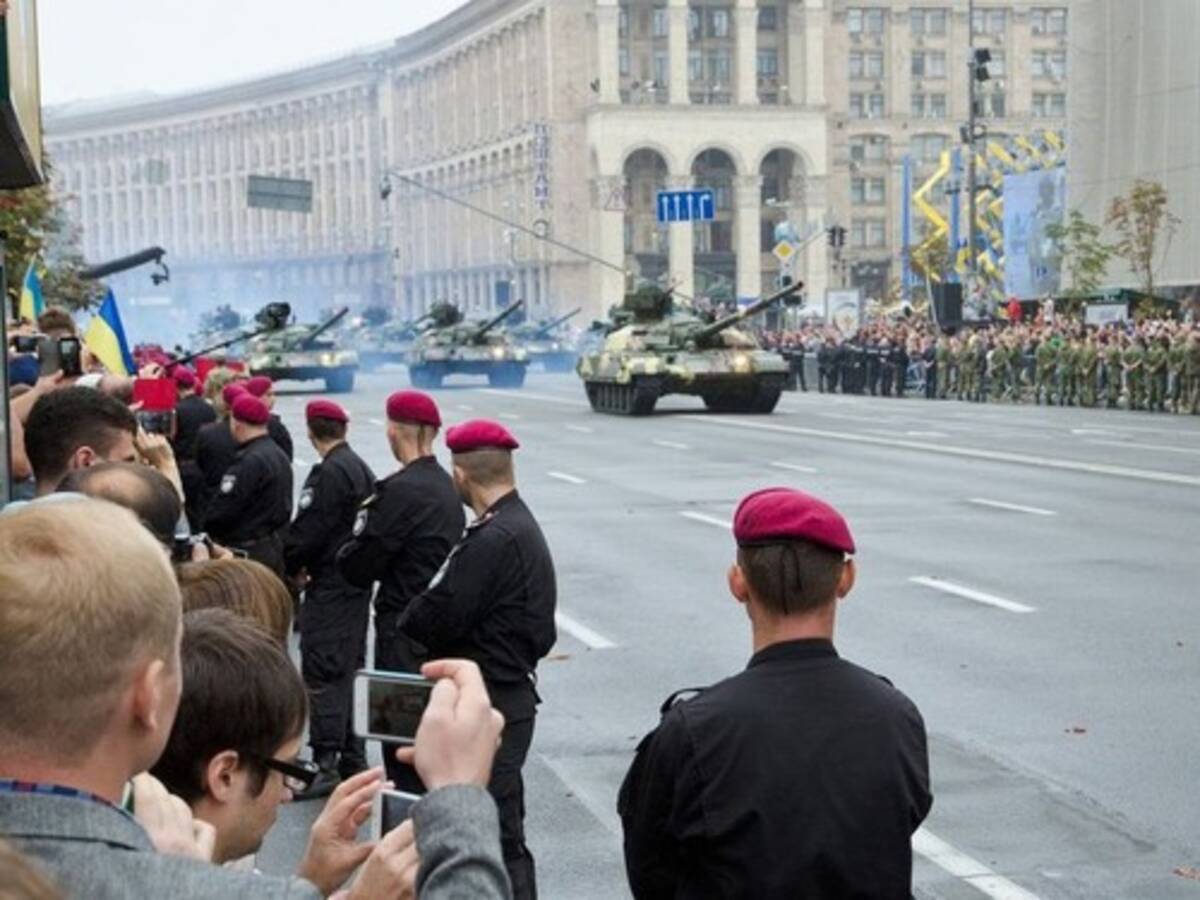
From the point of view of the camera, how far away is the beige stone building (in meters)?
122

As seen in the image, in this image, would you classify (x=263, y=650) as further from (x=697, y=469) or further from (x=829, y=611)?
(x=697, y=469)

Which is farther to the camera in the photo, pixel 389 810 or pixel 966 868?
pixel 966 868

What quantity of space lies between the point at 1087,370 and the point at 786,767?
4605cm

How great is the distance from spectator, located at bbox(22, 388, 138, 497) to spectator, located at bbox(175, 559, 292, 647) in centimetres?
261

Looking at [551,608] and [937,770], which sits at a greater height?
[551,608]

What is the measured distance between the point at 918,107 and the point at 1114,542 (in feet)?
384

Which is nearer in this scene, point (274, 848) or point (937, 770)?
point (274, 848)

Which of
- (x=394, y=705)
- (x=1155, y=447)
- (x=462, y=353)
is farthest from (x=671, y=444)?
(x=394, y=705)

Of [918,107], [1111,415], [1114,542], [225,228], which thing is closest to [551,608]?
→ [1114,542]

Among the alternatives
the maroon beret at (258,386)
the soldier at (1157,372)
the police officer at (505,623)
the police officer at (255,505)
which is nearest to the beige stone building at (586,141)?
the soldier at (1157,372)

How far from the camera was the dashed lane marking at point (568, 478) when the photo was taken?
1121 inches

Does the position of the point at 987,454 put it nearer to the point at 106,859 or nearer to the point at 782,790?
the point at 782,790

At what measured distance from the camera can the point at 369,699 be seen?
10.8 ft

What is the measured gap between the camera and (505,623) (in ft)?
25.6
